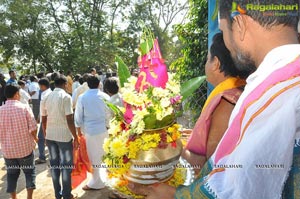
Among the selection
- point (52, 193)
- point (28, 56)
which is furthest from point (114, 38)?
point (52, 193)

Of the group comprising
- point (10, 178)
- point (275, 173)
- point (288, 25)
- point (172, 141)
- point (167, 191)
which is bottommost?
point (10, 178)

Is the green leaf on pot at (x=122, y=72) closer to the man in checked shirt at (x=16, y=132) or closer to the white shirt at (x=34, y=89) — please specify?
the man in checked shirt at (x=16, y=132)

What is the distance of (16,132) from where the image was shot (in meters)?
4.00

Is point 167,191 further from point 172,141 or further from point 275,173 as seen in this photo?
point 275,173

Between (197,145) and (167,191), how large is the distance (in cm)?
46

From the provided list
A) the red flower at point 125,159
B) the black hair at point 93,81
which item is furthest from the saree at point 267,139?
the black hair at point 93,81

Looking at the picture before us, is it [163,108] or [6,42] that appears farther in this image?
[6,42]

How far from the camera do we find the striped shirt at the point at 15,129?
397 cm

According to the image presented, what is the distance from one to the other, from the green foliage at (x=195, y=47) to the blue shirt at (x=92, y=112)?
144cm

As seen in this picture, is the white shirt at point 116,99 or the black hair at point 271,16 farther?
the white shirt at point 116,99

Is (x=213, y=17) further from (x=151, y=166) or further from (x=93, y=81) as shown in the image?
(x=151, y=166)

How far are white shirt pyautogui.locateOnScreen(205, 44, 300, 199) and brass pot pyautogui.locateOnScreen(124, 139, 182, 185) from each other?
637 mm

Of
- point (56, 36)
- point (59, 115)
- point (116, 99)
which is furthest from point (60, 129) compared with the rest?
point (56, 36)

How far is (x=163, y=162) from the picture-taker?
5.00 feet
